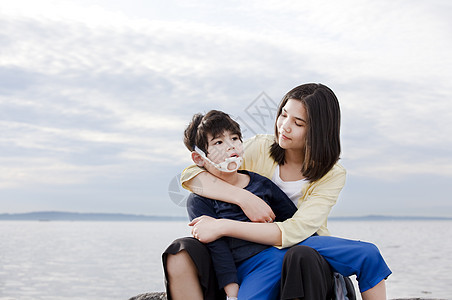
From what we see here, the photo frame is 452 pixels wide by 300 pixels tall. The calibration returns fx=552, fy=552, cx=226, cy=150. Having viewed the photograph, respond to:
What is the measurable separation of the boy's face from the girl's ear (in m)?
0.11

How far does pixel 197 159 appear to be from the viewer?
300cm

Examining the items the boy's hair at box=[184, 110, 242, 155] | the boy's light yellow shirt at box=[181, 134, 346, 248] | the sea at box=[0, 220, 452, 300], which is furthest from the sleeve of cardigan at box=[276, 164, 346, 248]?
the sea at box=[0, 220, 452, 300]

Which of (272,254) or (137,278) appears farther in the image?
(137,278)

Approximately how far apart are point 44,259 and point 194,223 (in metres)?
10.3

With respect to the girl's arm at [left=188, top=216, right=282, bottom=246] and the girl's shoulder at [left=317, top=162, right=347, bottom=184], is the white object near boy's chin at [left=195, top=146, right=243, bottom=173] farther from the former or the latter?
the girl's shoulder at [left=317, top=162, right=347, bottom=184]

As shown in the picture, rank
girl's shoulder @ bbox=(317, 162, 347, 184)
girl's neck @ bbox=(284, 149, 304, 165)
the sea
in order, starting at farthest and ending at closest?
the sea → girl's neck @ bbox=(284, 149, 304, 165) → girl's shoulder @ bbox=(317, 162, 347, 184)

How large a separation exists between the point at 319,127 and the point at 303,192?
377mm

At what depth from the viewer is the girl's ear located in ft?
9.77

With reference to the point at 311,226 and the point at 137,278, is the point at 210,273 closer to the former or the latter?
the point at 311,226

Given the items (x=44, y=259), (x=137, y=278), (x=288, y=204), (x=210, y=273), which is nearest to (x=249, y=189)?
(x=288, y=204)

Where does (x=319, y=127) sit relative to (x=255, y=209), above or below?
above

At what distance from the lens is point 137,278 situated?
29.6ft

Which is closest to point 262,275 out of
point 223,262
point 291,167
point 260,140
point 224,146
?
point 223,262

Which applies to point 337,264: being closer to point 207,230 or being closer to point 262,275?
point 262,275
